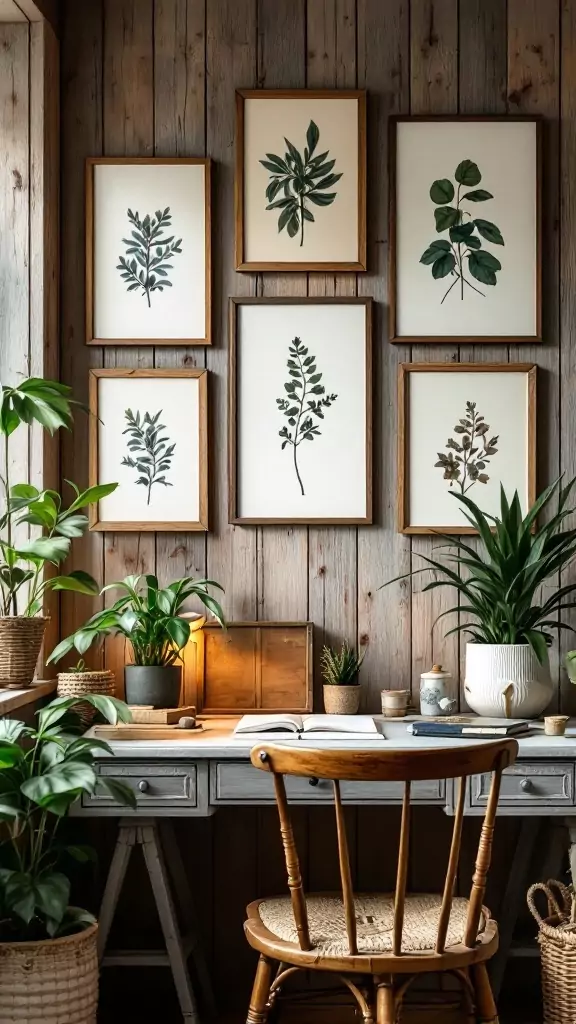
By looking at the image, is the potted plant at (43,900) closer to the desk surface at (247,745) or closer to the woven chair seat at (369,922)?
the desk surface at (247,745)

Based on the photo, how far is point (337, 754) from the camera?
1.88m

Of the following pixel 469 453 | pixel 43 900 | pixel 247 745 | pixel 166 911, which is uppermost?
pixel 469 453

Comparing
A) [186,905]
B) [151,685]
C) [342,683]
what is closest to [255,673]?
[342,683]

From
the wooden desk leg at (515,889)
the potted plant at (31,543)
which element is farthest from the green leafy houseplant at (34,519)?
the wooden desk leg at (515,889)

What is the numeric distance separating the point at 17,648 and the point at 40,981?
30.2 inches

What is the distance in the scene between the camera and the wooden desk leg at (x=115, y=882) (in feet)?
8.21

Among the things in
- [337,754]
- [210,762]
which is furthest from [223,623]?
[337,754]

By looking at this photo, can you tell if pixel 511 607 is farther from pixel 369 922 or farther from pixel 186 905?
pixel 186 905

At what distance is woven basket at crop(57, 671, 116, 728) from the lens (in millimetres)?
2719

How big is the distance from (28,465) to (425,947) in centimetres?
157

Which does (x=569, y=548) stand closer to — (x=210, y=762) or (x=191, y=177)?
(x=210, y=762)

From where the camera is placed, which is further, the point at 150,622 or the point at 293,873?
the point at 150,622

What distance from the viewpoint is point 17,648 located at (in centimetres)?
264

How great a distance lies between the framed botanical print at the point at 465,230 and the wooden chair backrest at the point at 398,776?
141cm
